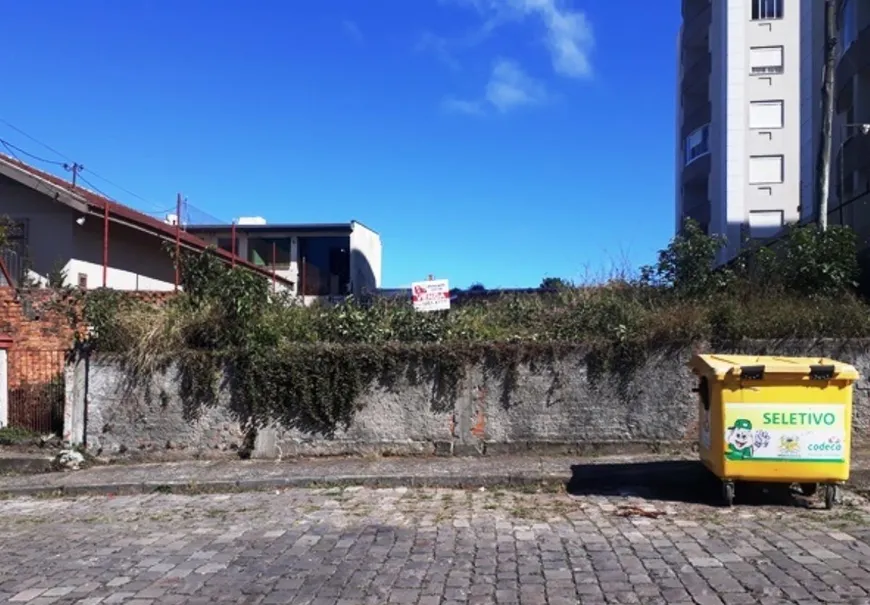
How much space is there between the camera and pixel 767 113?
34.8 m

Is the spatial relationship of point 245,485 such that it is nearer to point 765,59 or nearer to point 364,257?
point 364,257

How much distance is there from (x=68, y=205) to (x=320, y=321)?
25.2ft

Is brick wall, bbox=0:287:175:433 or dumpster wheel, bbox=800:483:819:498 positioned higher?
brick wall, bbox=0:287:175:433

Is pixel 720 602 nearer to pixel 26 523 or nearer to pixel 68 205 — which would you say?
pixel 26 523

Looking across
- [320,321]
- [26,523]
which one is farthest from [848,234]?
[26,523]

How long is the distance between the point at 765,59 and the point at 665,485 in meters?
31.7

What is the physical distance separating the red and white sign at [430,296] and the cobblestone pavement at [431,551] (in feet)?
10.6

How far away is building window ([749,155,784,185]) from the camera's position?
113ft

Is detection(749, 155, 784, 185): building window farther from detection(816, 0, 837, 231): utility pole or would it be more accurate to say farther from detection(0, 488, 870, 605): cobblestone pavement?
detection(0, 488, 870, 605): cobblestone pavement

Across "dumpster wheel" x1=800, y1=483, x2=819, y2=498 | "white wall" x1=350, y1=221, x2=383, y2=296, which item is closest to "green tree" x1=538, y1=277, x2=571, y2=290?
"dumpster wheel" x1=800, y1=483, x2=819, y2=498

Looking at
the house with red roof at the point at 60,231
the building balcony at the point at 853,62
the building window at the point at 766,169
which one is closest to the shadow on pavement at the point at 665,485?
the house with red roof at the point at 60,231

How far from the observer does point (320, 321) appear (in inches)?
435

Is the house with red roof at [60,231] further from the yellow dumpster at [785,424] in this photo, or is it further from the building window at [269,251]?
the building window at [269,251]

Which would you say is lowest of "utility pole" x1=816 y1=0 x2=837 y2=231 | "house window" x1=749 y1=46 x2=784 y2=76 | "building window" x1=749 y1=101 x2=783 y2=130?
"utility pole" x1=816 y1=0 x2=837 y2=231
